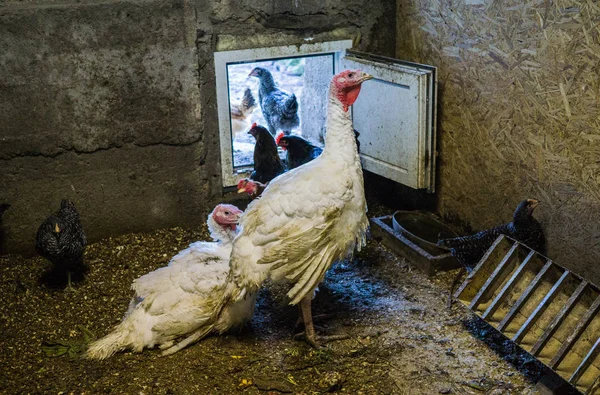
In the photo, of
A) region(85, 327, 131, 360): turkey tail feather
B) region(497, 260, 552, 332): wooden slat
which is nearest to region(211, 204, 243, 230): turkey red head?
region(85, 327, 131, 360): turkey tail feather

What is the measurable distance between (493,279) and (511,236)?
63cm

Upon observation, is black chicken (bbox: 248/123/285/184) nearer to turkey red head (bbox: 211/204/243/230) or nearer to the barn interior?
the barn interior

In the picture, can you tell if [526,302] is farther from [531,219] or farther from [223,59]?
[223,59]

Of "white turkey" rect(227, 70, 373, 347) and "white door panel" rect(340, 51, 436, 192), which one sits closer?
"white turkey" rect(227, 70, 373, 347)

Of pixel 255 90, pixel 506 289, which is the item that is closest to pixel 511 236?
pixel 506 289

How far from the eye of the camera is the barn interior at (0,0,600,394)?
4.40 metres

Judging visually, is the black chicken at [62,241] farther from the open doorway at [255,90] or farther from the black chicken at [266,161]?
the black chicken at [266,161]

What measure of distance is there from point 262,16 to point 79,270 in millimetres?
2634

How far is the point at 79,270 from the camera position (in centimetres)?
552

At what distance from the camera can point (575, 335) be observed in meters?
3.88

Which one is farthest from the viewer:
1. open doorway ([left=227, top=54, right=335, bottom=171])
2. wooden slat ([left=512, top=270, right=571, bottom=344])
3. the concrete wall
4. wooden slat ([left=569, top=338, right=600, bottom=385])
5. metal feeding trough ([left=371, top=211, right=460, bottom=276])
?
open doorway ([left=227, top=54, right=335, bottom=171])

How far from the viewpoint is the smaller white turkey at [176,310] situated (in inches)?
173

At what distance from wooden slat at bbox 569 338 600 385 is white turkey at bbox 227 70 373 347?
1.52m

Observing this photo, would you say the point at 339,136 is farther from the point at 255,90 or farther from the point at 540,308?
the point at 255,90
